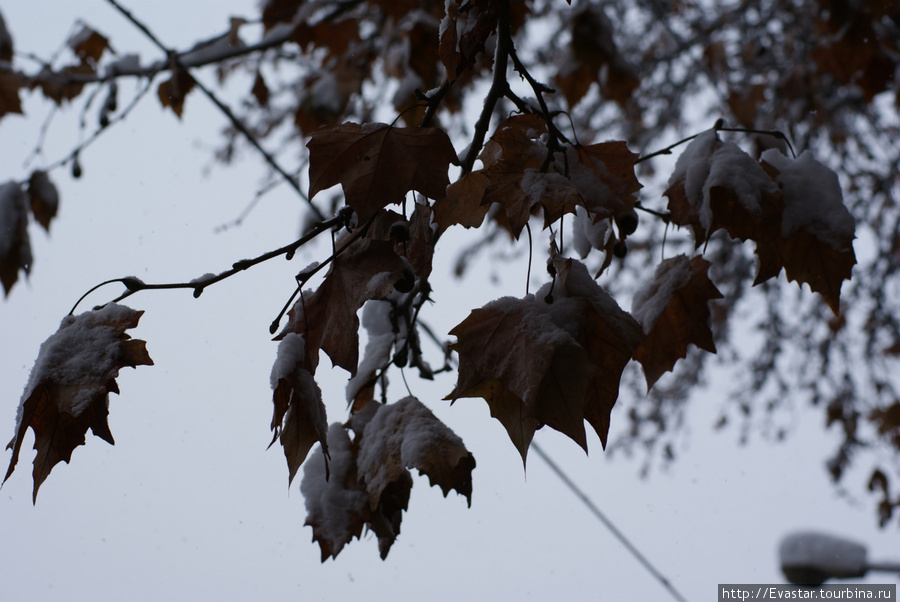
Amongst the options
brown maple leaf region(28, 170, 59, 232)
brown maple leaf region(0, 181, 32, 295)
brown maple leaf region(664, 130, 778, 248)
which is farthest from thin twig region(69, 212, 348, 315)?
brown maple leaf region(28, 170, 59, 232)

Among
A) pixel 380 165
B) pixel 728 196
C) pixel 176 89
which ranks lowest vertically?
pixel 380 165

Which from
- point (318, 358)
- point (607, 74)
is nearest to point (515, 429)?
point (318, 358)

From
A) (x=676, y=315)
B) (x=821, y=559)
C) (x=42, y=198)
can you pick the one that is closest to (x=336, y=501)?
(x=676, y=315)

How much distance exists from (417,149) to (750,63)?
12.1 feet

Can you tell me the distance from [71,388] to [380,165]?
46 cm

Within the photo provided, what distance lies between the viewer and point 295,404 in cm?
86

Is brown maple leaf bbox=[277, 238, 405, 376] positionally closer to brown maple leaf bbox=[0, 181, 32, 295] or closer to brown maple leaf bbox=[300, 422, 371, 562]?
brown maple leaf bbox=[300, 422, 371, 562]

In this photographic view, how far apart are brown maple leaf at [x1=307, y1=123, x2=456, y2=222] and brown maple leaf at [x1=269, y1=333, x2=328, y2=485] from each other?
19 cm

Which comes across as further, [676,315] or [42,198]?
[42,198]

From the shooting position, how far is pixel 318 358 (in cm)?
92

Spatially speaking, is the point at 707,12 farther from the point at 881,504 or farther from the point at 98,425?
the point at 98,425

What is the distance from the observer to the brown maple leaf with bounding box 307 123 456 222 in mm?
852

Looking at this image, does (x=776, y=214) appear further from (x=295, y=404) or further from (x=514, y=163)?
(x=295, y=404)

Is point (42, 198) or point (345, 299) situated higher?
point (42, 198)
